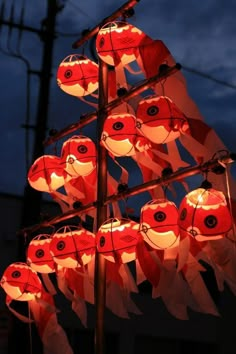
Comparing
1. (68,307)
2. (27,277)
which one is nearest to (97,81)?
(27,277)

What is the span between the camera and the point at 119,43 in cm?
646

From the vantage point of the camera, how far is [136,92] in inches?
250

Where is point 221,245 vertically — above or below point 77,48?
below

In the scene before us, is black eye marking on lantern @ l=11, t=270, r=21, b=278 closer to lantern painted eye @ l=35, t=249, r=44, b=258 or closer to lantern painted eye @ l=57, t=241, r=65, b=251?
lantern painted eye @ l=35, t=249, r=44, b=258

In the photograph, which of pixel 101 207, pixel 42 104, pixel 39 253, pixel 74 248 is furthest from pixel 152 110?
pixel 42 104

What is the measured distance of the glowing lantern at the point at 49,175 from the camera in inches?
286

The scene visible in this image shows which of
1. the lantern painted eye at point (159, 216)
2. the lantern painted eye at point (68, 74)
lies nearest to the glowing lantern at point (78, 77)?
the lantern painted eye at point (68, 74)

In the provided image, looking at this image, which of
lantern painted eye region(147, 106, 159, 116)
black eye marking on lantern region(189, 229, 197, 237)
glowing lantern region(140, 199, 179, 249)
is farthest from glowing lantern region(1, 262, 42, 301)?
black eye marking on lantern region(189, 229, 197, 237)

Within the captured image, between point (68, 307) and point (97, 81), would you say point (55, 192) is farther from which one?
point (68, 307)

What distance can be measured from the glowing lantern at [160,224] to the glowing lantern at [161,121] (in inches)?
25.4

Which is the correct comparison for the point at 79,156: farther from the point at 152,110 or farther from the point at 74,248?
the point at 152,110

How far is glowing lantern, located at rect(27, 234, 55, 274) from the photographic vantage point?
7375 mm

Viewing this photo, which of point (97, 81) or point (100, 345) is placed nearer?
point (100, 345)

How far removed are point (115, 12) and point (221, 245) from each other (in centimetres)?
312
